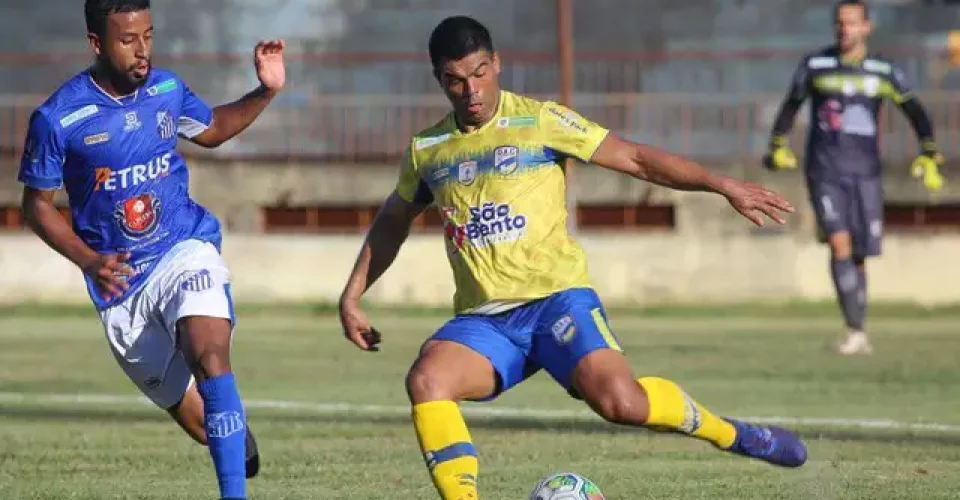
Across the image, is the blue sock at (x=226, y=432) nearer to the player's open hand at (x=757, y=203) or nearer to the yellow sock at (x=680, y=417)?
the yellow sock at (x=680, y=417)

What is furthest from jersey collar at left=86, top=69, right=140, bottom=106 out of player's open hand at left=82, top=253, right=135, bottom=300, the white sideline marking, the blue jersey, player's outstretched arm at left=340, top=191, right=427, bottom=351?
the white sideline marking

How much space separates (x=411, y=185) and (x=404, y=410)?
4.16 metres

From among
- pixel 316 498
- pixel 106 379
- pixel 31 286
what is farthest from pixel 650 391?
pixel 31 286

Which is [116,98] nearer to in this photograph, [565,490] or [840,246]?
[565,490]

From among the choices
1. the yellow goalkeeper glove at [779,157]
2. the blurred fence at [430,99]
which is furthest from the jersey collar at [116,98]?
the blurred fence at [430,99]

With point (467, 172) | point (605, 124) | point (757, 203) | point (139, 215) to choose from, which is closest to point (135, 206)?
point (139, 215)

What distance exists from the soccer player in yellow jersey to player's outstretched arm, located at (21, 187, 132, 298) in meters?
0.87

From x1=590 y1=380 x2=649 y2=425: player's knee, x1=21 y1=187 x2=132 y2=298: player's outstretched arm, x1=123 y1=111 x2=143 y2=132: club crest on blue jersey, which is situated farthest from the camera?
x1=123 y1=111 x2=143 y2=132: club crest on blue jersey

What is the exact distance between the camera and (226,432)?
8.15 metres

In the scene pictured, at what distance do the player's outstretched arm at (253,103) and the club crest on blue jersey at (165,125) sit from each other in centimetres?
22

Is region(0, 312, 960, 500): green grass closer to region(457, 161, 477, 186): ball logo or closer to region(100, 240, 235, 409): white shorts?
region(100, 240, 235, 409): white shorts

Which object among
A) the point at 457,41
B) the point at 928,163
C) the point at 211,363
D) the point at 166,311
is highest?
the point at 457,41

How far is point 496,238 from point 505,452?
237cm

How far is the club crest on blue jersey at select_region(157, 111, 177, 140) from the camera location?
8750 mm
